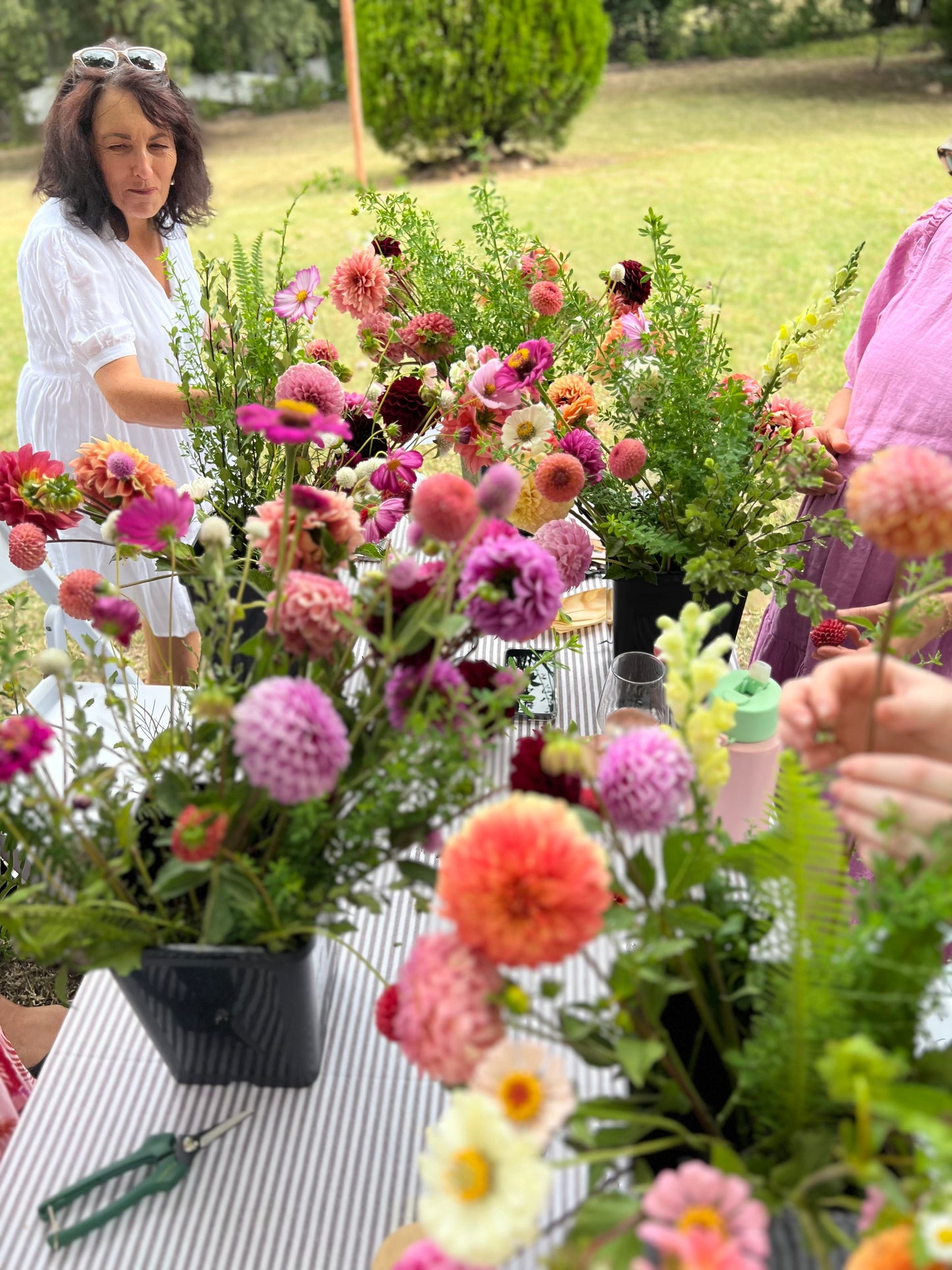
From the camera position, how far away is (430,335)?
1312 millimetres

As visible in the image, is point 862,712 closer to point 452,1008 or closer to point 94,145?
point 452,1008

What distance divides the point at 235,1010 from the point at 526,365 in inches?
29.9

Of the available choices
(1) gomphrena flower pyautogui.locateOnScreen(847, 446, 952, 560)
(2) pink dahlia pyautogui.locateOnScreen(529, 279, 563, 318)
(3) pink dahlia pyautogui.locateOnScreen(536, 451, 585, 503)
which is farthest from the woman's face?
(1) gomphrena flower pyautogui.locateOnScreen(847, 446, 952, 560)

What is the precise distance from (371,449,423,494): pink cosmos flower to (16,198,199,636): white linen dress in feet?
2.46

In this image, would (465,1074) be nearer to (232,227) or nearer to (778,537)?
(778,537)

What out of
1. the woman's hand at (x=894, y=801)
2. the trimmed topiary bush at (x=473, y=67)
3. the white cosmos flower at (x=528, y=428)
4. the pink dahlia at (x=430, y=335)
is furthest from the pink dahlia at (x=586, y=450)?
the trimmed topiary bush at (x=473, y=67)

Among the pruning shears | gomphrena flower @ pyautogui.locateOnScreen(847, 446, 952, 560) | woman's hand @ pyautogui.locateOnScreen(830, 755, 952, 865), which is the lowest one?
the pruning shears

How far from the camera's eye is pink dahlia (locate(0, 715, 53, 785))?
597 mm

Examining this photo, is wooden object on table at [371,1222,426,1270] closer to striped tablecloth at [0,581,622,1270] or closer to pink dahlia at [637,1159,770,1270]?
striped tablecloth at [0,581,622,1270]

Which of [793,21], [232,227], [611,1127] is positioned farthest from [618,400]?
[793,21]

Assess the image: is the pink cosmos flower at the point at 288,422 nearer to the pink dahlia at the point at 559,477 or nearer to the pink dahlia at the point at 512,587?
the pink dahlia at the point at 512,587

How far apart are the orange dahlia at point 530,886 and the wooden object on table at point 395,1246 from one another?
1.09 ft

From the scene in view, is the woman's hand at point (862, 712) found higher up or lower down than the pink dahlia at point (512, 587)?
lower down

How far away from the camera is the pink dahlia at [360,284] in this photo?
1.35 metres
